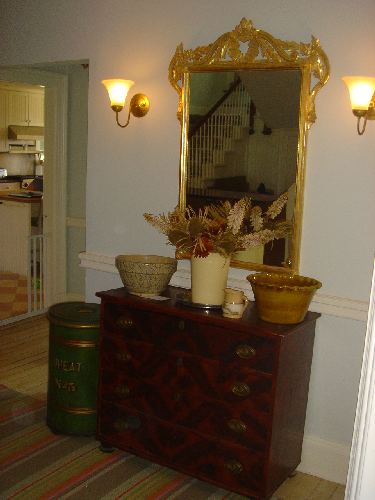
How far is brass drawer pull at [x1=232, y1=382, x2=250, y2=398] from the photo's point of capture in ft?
8.97

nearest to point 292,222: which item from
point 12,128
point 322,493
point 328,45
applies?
point 328,45

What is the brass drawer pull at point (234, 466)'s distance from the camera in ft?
9.16

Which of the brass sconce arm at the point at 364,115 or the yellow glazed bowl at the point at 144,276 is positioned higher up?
the brass sconce arm at the point at 364,115

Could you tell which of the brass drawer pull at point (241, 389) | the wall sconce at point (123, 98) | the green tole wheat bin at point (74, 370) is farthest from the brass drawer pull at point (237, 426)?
the wall sconce at point (123, 98)

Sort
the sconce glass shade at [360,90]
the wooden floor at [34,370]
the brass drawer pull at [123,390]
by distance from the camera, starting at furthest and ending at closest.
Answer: the brass drawer pull at [123,390] < the wooden floor at [34,370] < the sconce glass shade at [360,90]

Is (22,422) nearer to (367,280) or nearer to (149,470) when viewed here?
(149,470)

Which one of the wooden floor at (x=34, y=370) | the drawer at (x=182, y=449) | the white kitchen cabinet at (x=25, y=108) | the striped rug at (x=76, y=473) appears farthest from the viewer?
the white kitchen cabinet at (x=25, y=108)

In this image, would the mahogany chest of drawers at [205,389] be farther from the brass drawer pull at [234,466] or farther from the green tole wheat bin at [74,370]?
the green tole wheat bin at [74,370]

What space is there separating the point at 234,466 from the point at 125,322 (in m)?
0.93

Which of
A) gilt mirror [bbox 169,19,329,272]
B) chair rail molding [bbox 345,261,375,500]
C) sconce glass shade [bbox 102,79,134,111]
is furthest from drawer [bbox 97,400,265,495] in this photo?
sconce glass shade [bbox 102,79,134,111]

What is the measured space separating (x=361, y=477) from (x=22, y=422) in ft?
9.61

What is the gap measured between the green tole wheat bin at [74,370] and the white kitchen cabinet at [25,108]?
24.8ft

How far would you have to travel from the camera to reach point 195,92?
3.29 metres

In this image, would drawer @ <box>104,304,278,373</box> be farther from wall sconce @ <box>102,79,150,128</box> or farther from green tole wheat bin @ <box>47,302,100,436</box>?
wall sconce @ <box>102,79,150,128</box>
